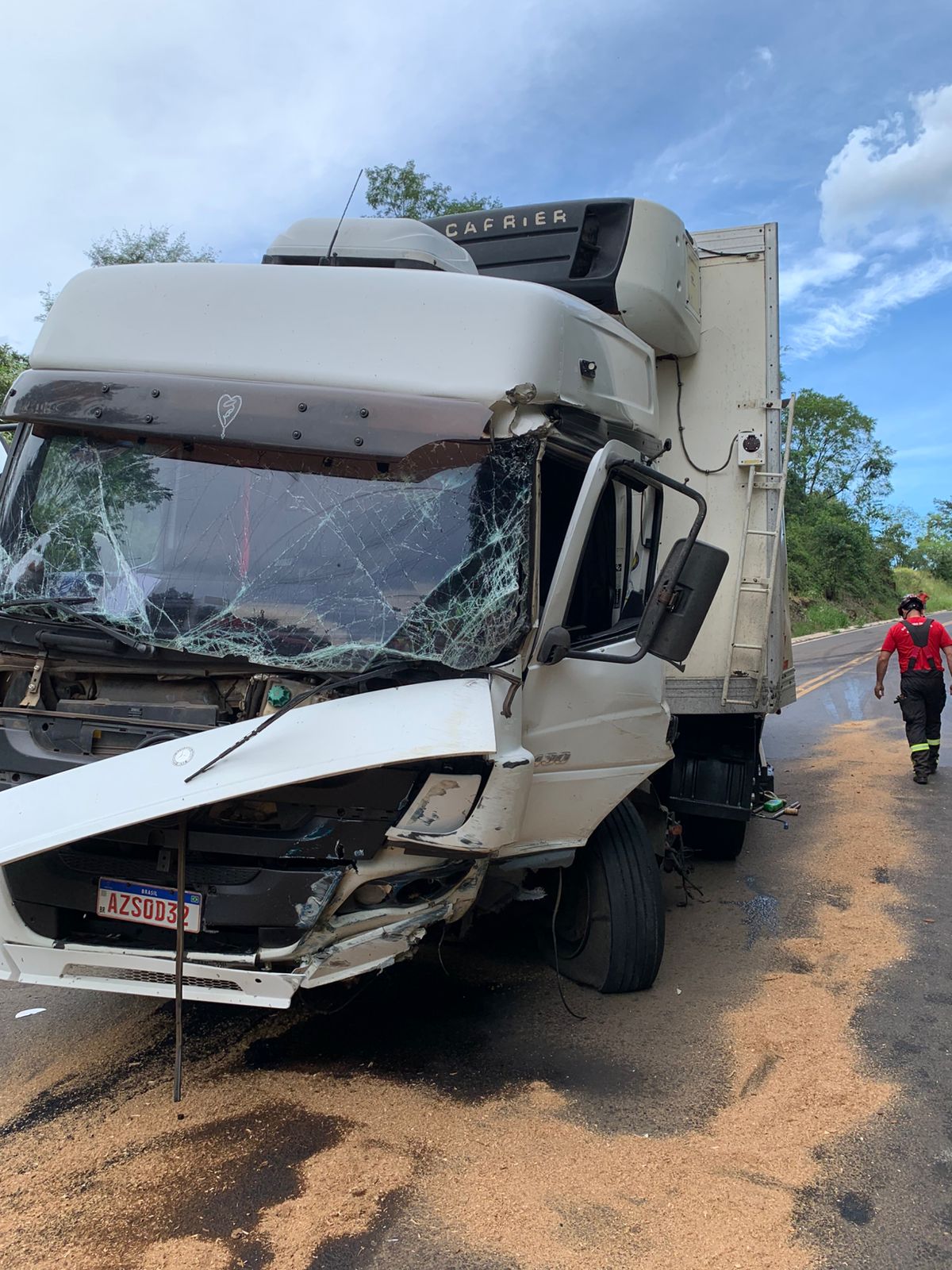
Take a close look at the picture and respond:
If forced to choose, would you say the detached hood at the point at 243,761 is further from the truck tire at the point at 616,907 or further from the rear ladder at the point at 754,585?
the rear ladder at the point at 754,585

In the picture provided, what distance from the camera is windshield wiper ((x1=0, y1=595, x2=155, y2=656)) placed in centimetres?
313

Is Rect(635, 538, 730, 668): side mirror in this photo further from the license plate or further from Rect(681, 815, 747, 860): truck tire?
Rect(681, 815, 747, 860): truck tire

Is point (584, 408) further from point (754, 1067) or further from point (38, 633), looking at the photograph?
point (754, 1067)

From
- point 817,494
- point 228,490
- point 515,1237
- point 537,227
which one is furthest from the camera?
point 817,494

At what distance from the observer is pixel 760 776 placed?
6.42m

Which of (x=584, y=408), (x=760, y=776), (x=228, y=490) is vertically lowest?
(x=760, y=776)

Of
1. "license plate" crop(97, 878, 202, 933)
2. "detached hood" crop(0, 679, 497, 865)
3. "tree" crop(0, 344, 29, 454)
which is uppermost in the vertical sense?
"tree" crop(0, 344, 29, 454)

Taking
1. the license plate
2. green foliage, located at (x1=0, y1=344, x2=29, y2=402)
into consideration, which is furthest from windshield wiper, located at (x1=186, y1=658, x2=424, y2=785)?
green foliage, located at (x1=0, y1=344, x2=29, y2=402)

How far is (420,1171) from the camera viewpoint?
2906mm

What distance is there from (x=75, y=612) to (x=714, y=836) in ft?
14.3

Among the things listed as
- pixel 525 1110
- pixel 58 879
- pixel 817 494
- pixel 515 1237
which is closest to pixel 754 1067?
pixel 525 1110

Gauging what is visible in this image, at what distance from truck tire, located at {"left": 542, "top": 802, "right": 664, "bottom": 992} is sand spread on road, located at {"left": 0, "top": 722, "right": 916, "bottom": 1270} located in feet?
1.48

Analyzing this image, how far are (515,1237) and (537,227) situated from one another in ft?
15.3

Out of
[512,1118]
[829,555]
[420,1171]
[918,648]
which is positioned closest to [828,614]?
[829,555]
